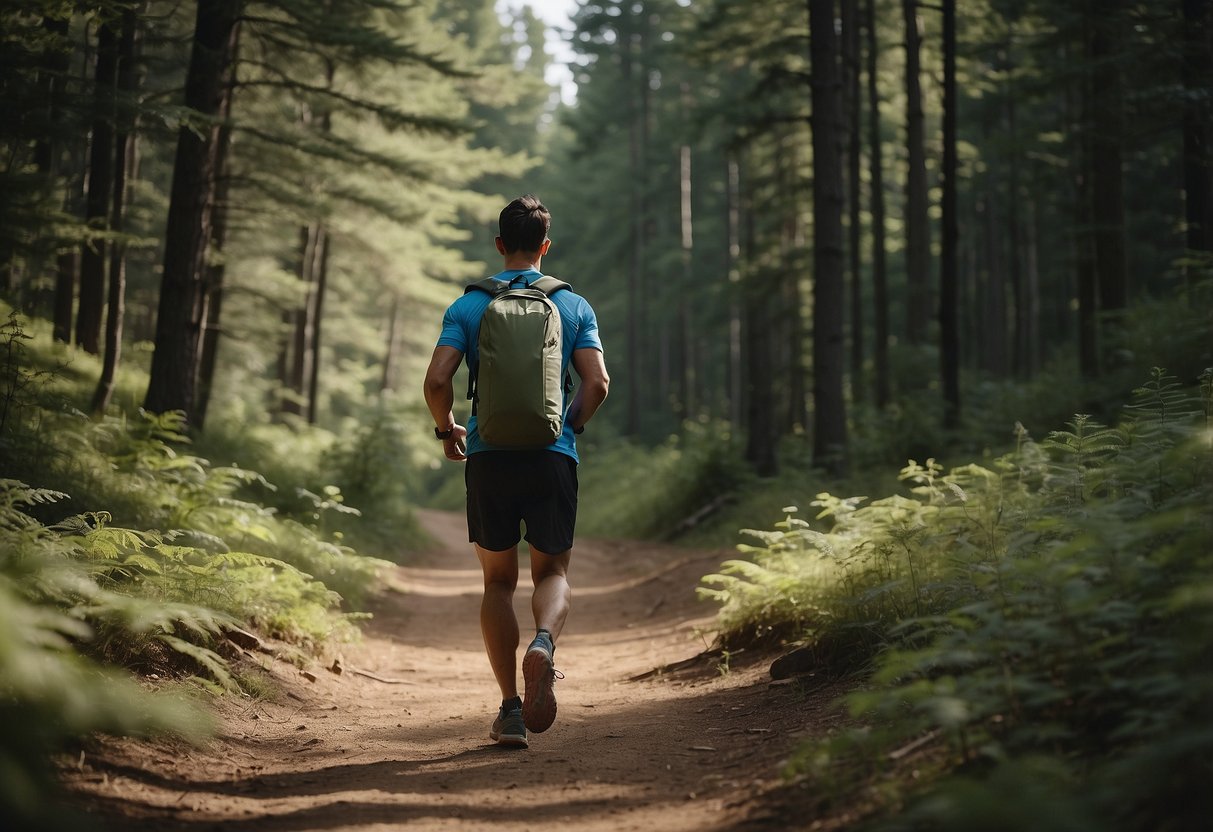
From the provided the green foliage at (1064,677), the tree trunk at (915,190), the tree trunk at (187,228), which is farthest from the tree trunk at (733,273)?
the green foliage at (1064,677)

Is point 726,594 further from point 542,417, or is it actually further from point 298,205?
point 298,205

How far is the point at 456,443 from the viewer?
4.94 meters

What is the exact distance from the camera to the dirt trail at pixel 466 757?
3492mm

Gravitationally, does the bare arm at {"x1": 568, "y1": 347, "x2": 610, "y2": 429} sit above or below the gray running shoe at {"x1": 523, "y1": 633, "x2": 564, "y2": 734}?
above

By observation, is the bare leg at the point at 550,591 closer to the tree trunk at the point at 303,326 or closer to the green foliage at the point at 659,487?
the green foliage at the point at 659,487

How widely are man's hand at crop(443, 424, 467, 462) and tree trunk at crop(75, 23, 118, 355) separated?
545cm

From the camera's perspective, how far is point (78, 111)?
8633mm

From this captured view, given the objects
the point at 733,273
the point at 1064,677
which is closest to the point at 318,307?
the point at 733,273

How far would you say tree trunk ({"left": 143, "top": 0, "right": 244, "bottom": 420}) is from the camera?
1083cm

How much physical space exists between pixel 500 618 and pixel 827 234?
978cm

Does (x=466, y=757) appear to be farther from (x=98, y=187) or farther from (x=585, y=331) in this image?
(x=98, y=187)

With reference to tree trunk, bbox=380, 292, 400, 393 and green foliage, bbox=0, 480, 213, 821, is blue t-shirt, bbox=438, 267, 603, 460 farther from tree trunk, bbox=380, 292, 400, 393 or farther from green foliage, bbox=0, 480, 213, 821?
tree trunk, bbox=380, 292, 400, 393

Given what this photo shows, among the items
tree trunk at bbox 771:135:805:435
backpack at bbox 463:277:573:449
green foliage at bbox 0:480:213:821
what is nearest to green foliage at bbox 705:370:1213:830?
backpack at bbox 463:277:573:449

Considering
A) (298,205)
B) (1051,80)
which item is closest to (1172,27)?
(1051,80)
